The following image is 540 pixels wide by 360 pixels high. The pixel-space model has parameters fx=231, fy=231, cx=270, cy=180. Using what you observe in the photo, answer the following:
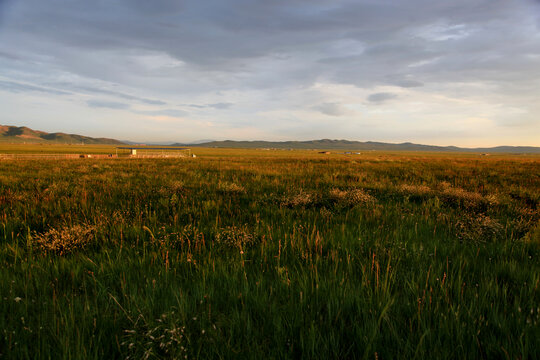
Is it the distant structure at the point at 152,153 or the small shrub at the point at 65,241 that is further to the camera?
the distant structure at the point at 152,153

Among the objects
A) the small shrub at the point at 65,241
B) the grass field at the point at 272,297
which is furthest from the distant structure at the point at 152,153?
the grass field at the point at 272,297

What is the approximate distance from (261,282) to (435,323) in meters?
1.47

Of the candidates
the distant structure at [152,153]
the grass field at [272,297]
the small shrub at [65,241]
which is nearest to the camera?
the grass field at [272,297]

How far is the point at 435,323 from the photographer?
5.88ft

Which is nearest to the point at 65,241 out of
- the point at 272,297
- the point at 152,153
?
the point at 272,297

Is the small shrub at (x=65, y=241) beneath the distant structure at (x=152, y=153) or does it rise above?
beneath

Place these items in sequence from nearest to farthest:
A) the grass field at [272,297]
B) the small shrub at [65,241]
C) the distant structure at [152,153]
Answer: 1. the grass field at [272,297]
2. the small shrub at [65,241]
3. the distant structure at [152,153]

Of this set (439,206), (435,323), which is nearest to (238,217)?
(435,323)

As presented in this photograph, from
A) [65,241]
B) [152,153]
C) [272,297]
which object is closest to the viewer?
[272,297]

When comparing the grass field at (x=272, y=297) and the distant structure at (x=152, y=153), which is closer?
the grass field at (x=272, y=297)

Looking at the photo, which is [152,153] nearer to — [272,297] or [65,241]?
[65,241]

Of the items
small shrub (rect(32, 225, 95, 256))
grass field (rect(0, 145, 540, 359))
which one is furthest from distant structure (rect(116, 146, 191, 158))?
grass field (rect(0, 145, 540, 359))

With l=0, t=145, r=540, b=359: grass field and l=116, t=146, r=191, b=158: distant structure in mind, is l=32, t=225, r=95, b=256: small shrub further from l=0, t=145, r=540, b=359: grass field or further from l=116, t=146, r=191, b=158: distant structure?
l=116, t=146, r=191, b=158: distant structure

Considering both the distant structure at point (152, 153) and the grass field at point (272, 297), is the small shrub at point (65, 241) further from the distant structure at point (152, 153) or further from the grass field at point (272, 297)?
the distant structure at point (152, 153)
